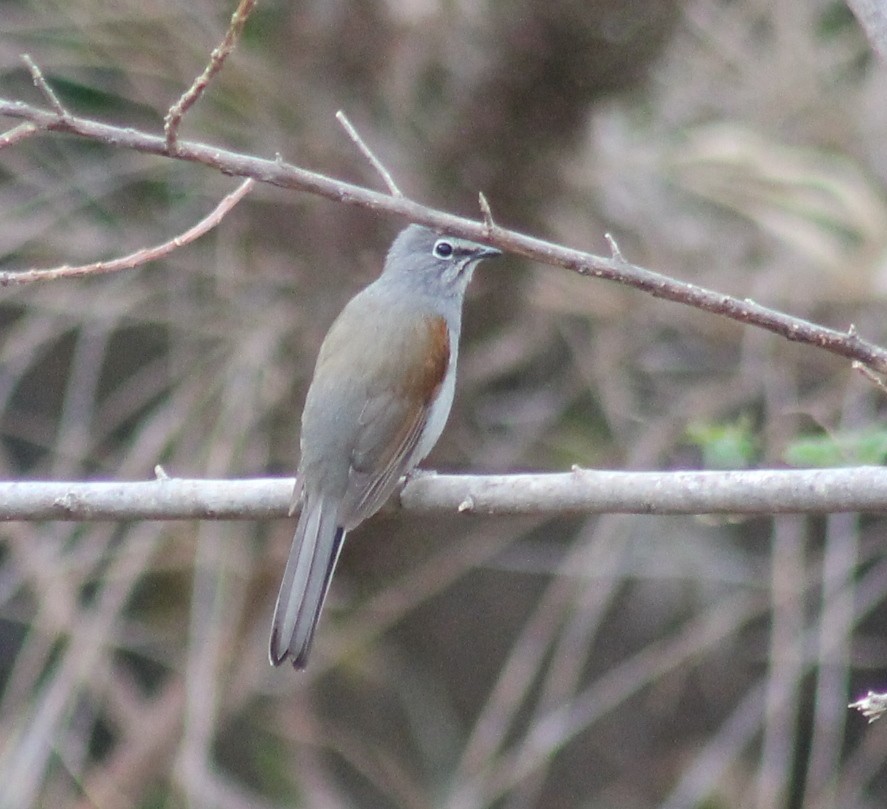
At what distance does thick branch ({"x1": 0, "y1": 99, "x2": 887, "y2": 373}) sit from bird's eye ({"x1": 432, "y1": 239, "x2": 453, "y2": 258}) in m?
2.40

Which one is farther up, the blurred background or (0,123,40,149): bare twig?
the blurred background

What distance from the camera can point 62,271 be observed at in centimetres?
300

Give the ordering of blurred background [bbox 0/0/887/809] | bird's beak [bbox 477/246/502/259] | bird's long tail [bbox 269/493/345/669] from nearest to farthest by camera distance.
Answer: bird's long tail [bbox 269/493/345/669], bird's beak [bbox 477/246/502/259], blurred background [bbox 0/0/887/809]

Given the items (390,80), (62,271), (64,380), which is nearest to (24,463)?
(64,380)

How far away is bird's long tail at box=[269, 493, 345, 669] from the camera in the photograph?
4109mm

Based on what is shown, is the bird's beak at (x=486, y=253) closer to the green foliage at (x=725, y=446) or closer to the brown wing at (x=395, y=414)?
the brown wing at (x=395, y=414)

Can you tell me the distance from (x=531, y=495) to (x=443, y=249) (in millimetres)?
2067

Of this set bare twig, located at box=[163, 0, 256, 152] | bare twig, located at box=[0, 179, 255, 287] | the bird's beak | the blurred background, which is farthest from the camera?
the blurred background

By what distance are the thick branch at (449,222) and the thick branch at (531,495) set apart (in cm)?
37

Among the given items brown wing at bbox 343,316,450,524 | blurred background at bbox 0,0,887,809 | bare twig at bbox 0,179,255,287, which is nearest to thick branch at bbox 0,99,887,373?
bare twig at bbox 0,179,255,287

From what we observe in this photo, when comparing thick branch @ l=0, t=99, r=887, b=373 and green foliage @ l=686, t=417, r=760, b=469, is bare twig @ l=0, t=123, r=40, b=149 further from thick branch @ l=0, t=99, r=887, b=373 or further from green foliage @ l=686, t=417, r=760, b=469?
green foliage @ l=686, t=417, r=760, b=469

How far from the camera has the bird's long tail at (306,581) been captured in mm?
4109

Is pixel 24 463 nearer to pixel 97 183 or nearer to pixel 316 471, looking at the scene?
pixel 97 183

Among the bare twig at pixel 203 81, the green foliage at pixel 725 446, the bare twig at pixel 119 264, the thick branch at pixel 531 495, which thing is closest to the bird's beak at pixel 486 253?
the green foliage at pixel 725 446
